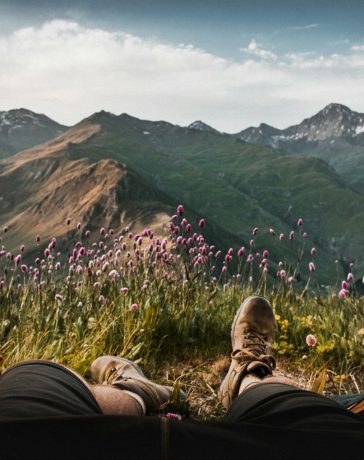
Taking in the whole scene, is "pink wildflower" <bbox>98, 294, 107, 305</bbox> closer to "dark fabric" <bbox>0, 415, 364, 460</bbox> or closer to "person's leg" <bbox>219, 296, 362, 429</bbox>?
"person's leg" <bbox>219, 296, 362, 429</bbox>

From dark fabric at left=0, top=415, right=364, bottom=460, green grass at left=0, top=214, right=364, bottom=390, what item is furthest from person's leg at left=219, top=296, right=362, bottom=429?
green grass at left=0, top=214, right=364, bottom=390

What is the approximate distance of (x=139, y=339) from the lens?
4.30 m

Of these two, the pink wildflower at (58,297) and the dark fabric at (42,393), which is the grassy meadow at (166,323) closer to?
the pink wildflower at (58,297)

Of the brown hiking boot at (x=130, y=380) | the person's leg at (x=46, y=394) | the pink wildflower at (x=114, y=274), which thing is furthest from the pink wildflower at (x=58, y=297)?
the person's leg at (x=46, y=394)

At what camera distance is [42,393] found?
1698 mm

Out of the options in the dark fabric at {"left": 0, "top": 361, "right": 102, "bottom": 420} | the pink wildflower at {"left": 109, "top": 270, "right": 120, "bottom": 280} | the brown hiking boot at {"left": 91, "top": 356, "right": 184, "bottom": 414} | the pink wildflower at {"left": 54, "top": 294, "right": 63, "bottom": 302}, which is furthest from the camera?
the pink wildflower at {"left": 109, "top": 270, "right": 120, "bottom": 280}

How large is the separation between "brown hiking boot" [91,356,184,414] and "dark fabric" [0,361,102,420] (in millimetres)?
734

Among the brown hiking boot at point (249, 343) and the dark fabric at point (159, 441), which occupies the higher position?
the dark fabric at point (159, 441)

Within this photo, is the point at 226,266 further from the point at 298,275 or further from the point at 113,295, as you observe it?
the point at 113,295

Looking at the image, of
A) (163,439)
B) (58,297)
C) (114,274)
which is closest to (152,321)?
(58,297)

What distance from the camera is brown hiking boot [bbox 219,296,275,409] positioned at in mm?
3047

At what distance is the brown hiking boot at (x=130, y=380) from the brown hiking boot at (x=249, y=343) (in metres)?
0.40

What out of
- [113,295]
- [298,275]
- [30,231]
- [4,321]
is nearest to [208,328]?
[113,295]

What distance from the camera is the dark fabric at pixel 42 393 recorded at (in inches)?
61.1
